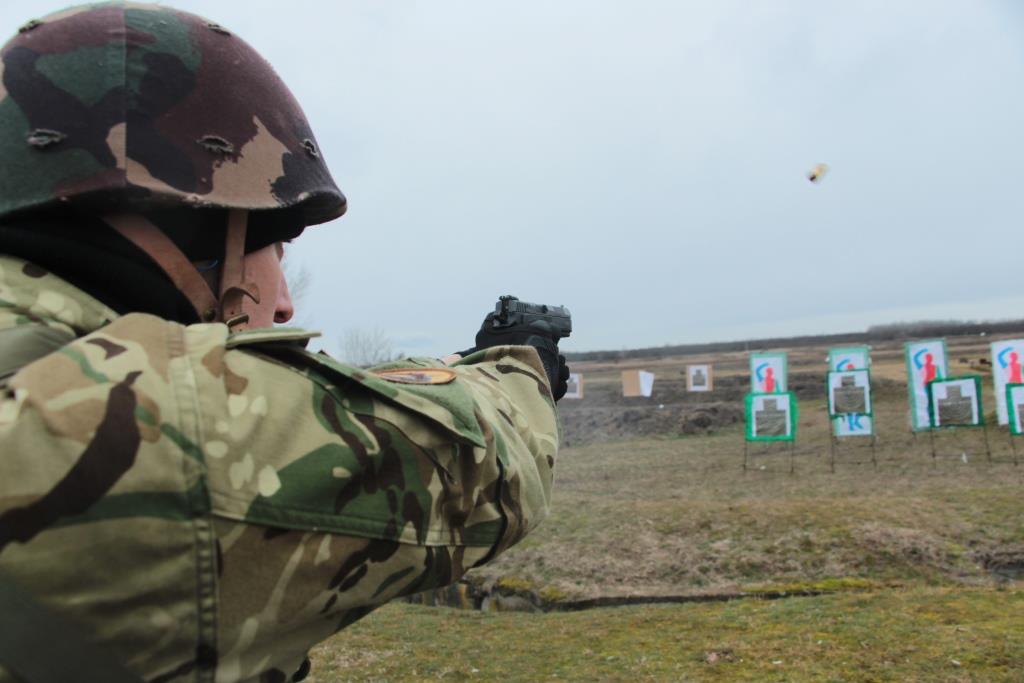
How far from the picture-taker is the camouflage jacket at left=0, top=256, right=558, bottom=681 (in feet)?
2.50

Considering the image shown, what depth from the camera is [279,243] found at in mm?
1342

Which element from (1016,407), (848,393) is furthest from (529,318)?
(848,393)

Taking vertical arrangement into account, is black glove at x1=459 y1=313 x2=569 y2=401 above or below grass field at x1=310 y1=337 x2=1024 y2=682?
above

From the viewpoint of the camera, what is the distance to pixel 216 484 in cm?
82

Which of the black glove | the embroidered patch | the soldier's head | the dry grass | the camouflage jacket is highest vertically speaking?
the soldier's head

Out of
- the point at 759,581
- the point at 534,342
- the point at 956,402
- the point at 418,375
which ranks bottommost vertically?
the point at 759,581

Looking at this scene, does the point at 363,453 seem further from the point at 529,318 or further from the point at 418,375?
the point at 529,318

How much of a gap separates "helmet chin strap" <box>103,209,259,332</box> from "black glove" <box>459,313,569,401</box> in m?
0.60

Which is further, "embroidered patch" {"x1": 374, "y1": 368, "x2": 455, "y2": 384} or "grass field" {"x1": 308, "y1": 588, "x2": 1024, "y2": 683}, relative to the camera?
"grass field" {"x1": 308, "y1": 588, "x2": 1024, "y2": 683}

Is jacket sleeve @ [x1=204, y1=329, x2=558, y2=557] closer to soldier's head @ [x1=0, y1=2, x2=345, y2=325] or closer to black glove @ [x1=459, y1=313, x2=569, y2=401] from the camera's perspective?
soldier's head @ [x1=0, y1=2, x2=345, y2=325]

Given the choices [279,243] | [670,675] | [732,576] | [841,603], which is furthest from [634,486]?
[279,243]

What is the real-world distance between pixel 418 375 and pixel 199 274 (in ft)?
1.08

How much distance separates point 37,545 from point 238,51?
2.75 feet

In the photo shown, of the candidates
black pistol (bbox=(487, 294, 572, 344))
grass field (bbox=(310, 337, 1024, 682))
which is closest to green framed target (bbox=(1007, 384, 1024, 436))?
grass field (bbox=(310, 337, 1024, 682))
